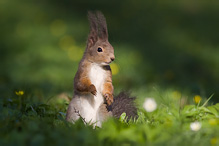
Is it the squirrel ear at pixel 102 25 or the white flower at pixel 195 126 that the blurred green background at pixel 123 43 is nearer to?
the squirrel ear at pixel 102 25

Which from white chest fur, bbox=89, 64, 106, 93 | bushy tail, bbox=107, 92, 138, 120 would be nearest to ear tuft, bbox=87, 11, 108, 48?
white chest fur, bbox=89, 64, 106, 93

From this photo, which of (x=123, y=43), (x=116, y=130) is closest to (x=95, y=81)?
(x=116, y=130)

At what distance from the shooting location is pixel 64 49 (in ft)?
26.6

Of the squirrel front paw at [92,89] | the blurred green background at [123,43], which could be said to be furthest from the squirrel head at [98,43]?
the blurred green background at [123,43]

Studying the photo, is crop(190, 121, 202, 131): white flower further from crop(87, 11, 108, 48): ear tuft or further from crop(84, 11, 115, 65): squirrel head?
crop(87, 11, 108, 48): ear tuft

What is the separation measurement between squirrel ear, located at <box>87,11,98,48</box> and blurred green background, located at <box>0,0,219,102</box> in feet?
5.85

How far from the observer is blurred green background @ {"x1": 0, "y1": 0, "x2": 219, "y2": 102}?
660 cm

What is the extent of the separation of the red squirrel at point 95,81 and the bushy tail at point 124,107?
32 cm

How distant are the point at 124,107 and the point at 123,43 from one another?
15.2ft

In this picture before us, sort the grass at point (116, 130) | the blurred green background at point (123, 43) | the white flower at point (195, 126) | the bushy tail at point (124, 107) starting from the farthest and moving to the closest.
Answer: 1. the blurred green background at point (123, 43)
2. the bushy tail at point (124, 107)
3. the white flower at point (195, 126)
4. the grass at point (116, 130)

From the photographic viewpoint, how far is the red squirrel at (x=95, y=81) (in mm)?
3512

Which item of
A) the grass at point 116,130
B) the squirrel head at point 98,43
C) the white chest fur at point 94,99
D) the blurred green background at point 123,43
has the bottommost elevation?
the grass at point 116,130

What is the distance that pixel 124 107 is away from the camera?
3.97m

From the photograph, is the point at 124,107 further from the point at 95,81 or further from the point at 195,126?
the point at 195,126
